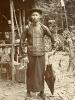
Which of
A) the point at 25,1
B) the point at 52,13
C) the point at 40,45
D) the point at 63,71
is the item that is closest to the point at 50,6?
the point at 52,13

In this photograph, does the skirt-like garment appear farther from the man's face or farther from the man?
the man's face

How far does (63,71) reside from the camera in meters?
4.77

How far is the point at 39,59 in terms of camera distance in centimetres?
369

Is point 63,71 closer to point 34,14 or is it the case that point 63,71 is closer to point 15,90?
point 15,90

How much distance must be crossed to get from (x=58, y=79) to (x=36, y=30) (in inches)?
43.2

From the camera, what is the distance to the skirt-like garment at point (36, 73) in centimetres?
370

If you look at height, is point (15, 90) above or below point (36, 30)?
below

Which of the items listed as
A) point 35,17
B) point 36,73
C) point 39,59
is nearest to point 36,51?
point 39,59

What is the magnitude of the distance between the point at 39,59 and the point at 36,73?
186mm

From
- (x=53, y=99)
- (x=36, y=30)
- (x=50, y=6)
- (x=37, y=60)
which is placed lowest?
(x=53, y=99)

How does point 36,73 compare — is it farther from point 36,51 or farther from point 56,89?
point 56,89

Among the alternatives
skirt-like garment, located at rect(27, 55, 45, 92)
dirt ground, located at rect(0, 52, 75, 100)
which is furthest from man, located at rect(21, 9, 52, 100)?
dirt ground, located at rect(0, 52, 75, 100)

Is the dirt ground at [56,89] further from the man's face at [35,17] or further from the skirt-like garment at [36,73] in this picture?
the man's face at [35,17]

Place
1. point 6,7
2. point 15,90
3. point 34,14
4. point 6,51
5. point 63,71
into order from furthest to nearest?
point 6,7 → point 6,51 → point 63,71 → point 15,90 → point 34,14
